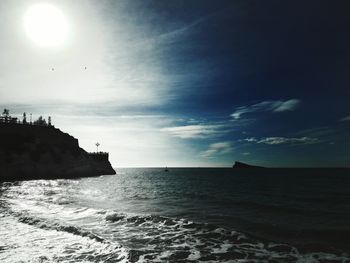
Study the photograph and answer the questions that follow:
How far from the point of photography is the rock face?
240 ft

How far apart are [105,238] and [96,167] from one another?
320 feet

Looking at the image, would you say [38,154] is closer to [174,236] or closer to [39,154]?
[39,154]

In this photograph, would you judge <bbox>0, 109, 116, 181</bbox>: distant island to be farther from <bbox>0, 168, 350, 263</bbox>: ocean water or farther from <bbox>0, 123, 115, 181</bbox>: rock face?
<bbox>0, 168, 350, 263</bbox>: ocean water

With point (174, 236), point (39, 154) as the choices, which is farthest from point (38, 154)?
point (174, 236)

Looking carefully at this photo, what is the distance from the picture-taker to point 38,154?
265ft

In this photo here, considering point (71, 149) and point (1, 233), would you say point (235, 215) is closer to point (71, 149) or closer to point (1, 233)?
point (1, 233)

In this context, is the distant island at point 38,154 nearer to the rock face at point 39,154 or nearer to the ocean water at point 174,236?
the rock face at point 39,154

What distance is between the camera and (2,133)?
78625 millimetres

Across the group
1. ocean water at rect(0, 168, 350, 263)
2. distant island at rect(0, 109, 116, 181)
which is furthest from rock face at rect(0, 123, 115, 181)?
ocean water at rect(0, 168, 350, 263)

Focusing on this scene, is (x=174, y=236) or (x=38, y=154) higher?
(x=38, y=154)

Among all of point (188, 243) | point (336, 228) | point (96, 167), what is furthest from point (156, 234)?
point (96, 167)

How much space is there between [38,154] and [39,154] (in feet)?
1.02

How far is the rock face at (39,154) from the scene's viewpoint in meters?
73.2

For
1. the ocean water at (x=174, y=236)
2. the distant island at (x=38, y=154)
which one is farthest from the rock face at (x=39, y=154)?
the ocean water at (x=174, y=236)
